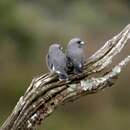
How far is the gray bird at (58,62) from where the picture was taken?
8227 mm

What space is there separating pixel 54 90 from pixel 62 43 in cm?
872

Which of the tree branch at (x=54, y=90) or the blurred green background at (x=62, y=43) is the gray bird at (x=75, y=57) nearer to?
the tree branch at (x=54, y=90)

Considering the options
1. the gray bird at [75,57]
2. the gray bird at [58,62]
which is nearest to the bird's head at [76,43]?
the gray bird at [75,57]

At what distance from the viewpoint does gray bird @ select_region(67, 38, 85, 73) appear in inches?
324

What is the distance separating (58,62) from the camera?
8.27 meters

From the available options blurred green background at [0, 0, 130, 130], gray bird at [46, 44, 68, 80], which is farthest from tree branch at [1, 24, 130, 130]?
blurred green background at [0, 0, 130, 130]

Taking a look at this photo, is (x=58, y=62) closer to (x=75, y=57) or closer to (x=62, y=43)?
(x=75, y=57)

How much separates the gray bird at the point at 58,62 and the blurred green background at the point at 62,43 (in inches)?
207

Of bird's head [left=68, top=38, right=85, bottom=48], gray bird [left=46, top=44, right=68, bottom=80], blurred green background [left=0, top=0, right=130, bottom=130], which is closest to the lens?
gray bird [left=46, top=44, right=68, bottom=80]

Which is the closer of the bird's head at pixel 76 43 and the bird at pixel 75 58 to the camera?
the bird at pixel 75 58

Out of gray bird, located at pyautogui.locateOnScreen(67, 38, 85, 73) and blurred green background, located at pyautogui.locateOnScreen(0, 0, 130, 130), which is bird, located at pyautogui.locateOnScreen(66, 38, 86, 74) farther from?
blurred green background, located at pyautogui.locateOnScreen(0, 0, 130, 130)

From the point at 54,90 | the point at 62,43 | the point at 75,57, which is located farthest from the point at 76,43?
the point at 62,43

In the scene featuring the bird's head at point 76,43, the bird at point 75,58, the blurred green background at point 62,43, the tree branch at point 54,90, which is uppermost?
the blurred green background at point 62,43

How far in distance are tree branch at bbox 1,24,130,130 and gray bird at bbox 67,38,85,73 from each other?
7 centimetres
